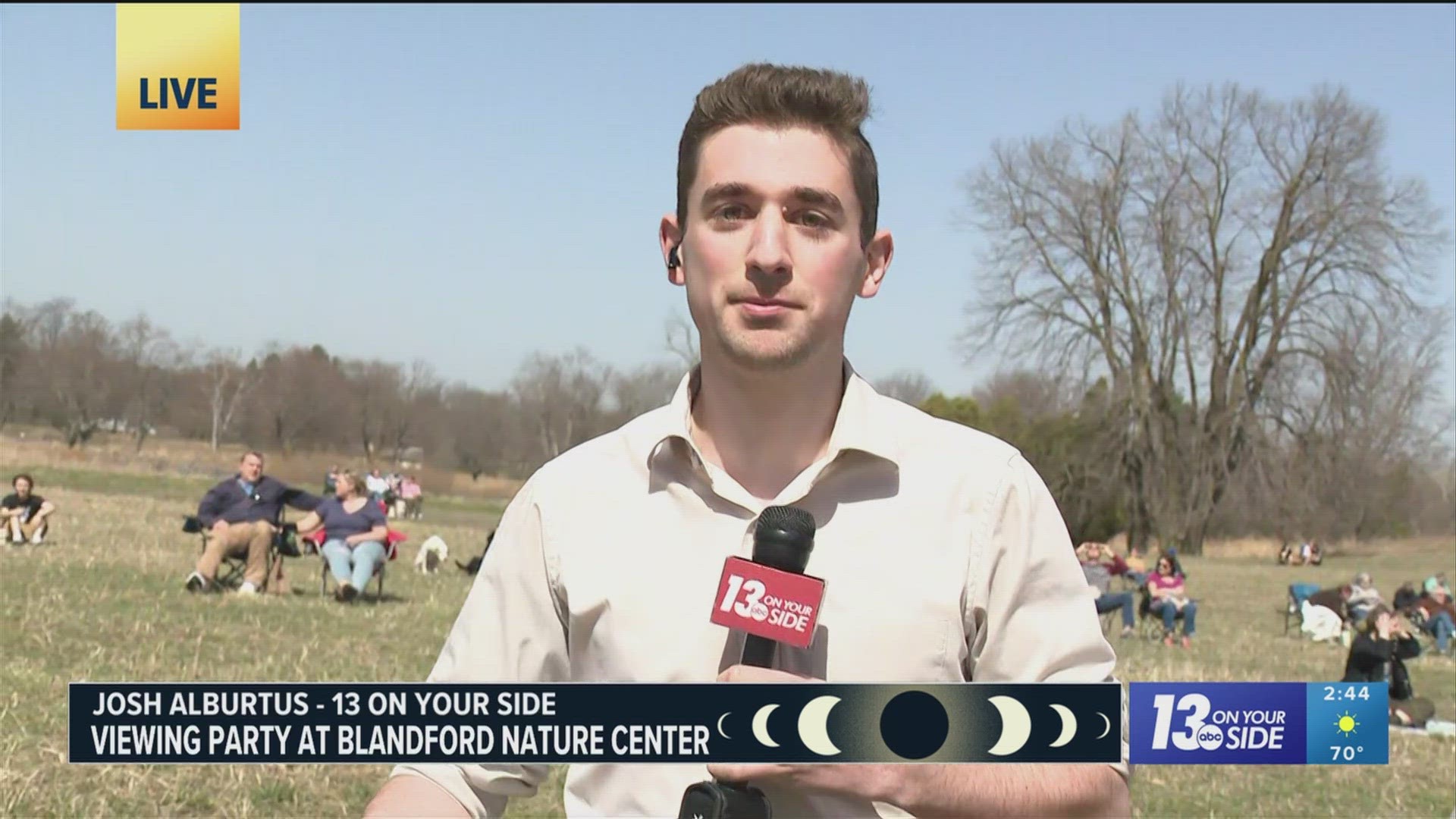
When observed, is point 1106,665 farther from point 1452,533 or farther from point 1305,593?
point 1452,533

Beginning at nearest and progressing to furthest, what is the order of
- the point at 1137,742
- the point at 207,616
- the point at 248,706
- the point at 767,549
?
the point at 767,549 → the point at 248,706 → the point at 1137,742 → the point at 207,616

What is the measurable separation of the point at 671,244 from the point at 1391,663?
11.9 meters

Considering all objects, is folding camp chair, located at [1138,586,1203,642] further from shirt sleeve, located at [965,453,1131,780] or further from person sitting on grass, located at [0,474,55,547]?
shirt sleeve, located at [965,453,1131,780]

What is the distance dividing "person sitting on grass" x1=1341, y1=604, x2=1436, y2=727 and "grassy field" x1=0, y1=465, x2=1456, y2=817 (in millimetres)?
1059

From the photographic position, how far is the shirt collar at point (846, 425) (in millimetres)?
2705

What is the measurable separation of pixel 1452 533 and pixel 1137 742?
2016 inches

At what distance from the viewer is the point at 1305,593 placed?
21.6 meters

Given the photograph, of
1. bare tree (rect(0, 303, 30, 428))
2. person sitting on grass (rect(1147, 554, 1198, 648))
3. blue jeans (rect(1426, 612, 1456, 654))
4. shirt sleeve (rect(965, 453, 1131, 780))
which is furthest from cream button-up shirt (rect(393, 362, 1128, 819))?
bare tree (rect(0, 303, 30, 428))

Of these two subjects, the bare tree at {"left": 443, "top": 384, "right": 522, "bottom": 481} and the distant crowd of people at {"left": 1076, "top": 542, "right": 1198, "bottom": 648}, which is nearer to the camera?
the distant crowd of people at {"left": 1076, "top": 542, "right": 1198, "bottom": 648}

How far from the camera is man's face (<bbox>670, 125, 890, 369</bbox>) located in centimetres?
263

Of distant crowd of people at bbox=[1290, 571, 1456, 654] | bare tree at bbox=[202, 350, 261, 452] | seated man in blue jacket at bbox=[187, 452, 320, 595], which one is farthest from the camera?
bare tree at bbox=[202, 350, 261, 452]

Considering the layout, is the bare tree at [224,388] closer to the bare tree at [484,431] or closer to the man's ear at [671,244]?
the bare tree at [484,431]

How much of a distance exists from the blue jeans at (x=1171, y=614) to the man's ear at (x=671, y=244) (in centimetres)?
1623

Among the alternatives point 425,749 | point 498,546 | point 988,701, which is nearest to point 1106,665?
point 988,701
